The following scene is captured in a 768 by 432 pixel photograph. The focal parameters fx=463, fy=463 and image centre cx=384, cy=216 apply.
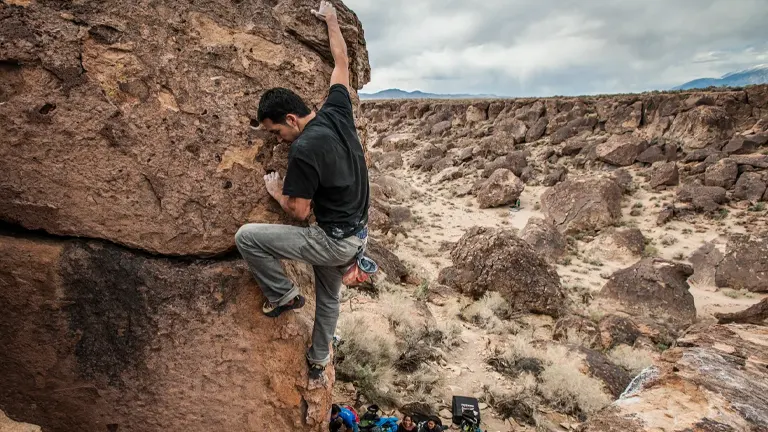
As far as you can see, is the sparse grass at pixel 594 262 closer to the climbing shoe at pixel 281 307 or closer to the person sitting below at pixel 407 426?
the person sitting below at pixel 407 426

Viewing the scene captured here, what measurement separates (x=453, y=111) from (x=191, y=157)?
35.8m

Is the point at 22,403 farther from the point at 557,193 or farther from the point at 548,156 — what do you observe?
the point at 548,156

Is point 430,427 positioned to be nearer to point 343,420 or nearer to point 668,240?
point 343,420

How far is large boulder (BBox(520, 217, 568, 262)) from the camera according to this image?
1290cm

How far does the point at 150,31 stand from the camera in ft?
9.05

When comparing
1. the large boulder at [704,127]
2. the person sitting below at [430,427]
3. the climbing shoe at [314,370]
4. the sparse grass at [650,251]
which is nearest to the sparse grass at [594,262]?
the sparse grass at [650,251]

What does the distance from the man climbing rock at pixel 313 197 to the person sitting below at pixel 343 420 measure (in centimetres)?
116

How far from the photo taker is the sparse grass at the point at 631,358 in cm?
646

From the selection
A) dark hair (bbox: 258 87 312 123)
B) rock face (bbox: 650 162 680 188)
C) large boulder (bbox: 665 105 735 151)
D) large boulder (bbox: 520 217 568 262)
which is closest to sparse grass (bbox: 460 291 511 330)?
large boulder (bbox: 520 217 568 262)

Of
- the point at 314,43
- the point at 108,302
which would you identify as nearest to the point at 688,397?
the point at 314,43

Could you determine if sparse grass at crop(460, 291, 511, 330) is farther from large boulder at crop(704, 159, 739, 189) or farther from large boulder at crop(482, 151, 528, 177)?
large boulder at crop(482, 151, 528, 177)

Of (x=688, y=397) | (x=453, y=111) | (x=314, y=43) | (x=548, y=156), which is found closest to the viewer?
(x=314, y=43)

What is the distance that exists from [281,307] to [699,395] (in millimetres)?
3009

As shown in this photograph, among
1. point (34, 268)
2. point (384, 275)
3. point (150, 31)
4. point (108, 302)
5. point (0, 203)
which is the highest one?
point (150, 31)
